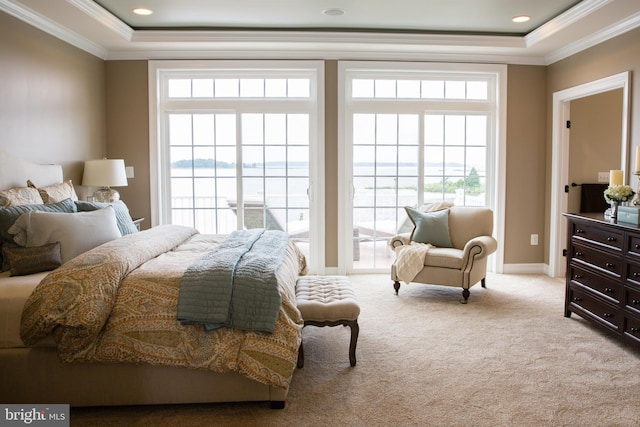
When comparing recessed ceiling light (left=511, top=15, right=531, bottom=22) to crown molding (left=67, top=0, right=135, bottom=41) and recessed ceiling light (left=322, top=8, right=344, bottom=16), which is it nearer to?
recessed ceiling light (left=322, top=8, right=344, bottom=16)

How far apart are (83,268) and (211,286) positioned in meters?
0.67

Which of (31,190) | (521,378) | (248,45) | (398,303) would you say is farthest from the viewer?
(248,45)

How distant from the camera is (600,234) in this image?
12.6ft

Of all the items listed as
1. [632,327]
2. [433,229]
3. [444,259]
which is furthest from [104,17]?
[632,327]

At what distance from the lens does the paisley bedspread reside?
2.46m

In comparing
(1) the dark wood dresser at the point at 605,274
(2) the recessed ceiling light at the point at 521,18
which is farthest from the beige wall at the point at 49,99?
(1) the dark wood dresser at the point at 605,274

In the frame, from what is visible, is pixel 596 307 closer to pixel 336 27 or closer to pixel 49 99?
pixel 336 27

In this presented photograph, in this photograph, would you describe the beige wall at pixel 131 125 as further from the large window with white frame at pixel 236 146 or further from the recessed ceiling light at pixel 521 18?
the recessed ceiling light at pixel 521 18

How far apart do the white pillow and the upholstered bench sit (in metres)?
1.39

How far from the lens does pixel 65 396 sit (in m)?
2.64

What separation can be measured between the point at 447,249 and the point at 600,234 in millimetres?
1534

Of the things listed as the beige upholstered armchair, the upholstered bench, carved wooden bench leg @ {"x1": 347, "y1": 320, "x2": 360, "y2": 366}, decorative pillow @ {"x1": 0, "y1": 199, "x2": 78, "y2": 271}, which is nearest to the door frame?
the beige upholstered armchair

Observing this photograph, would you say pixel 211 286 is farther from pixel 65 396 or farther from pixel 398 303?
pixel 398 303

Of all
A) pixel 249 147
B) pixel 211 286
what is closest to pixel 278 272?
pixel 211 286
